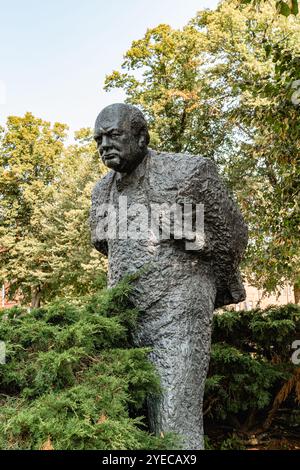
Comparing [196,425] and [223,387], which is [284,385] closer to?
[223,387]

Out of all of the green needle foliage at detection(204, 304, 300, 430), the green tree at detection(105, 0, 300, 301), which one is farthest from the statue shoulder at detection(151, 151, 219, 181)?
the green tree at detection(105, 0, 300, 301)

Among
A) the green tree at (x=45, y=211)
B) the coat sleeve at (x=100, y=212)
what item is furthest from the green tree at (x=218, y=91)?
the coat sleeve at (x=100, y=212)

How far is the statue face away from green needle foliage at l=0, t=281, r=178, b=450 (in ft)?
3.30

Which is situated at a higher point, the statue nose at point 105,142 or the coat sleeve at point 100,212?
the statue nose at point 105,142

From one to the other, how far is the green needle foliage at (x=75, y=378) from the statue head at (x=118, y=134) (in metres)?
1.01

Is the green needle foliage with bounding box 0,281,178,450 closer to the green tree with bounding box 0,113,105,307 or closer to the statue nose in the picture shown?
the statue nose

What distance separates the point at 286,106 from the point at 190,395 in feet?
13.5

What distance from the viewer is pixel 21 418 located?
250cm

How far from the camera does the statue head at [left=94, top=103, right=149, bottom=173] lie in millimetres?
4082

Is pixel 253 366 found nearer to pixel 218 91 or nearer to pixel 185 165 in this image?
pixel 185 165

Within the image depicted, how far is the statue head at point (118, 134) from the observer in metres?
4.08

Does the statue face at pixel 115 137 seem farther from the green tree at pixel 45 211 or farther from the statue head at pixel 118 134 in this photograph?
the green tree at pixel 45 211

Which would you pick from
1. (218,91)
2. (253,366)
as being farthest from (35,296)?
(253,366)

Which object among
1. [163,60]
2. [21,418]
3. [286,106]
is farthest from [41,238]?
[21,418]
